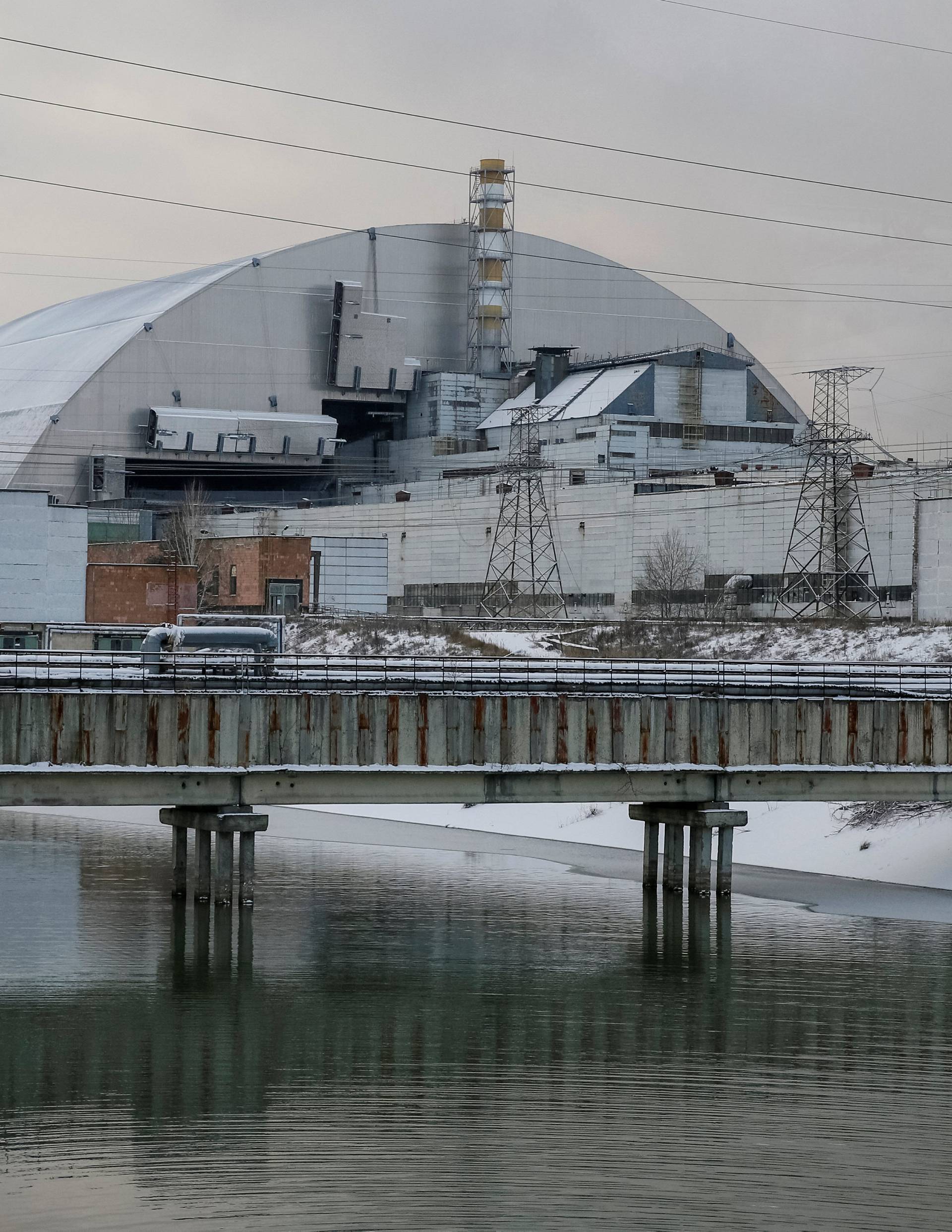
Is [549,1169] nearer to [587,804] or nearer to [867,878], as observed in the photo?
[867,878]

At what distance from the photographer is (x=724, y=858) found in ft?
127

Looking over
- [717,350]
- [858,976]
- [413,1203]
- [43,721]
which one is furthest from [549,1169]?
[717,350]

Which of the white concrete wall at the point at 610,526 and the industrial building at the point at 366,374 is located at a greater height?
the industrial building at the point at 366,374

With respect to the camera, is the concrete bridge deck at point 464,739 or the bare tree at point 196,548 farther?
the bare tree at point 196,548

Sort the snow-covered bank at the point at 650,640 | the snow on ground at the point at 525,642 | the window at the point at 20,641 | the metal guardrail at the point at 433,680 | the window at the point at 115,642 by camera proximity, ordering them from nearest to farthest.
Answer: the metal guardrail at the point at 433,680
the window at the point at 20,641
the window at the point at 115,642
the snow-covered bank at the point at 650,640
the snow on ground at the point at 525,642

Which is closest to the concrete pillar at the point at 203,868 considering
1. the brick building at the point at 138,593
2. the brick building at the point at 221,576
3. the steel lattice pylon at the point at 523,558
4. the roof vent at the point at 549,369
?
the brick building at the point at 138,593

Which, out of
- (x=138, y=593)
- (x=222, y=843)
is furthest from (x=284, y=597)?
(x=222, y=843)

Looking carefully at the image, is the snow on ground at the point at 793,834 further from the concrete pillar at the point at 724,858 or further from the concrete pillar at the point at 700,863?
the concrete pillar at the point at 700,863

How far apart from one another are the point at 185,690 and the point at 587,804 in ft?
63.9

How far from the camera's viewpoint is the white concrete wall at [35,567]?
5894 centimetres

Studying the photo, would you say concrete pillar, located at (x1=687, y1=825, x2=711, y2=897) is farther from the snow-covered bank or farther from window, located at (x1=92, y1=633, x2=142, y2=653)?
window, located at (x1=92, y1=633, x2=142, y2=653)

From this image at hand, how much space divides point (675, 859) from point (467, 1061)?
15.5 meters

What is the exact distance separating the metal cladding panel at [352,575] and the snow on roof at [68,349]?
101 feet

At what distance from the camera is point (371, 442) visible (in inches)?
5187
